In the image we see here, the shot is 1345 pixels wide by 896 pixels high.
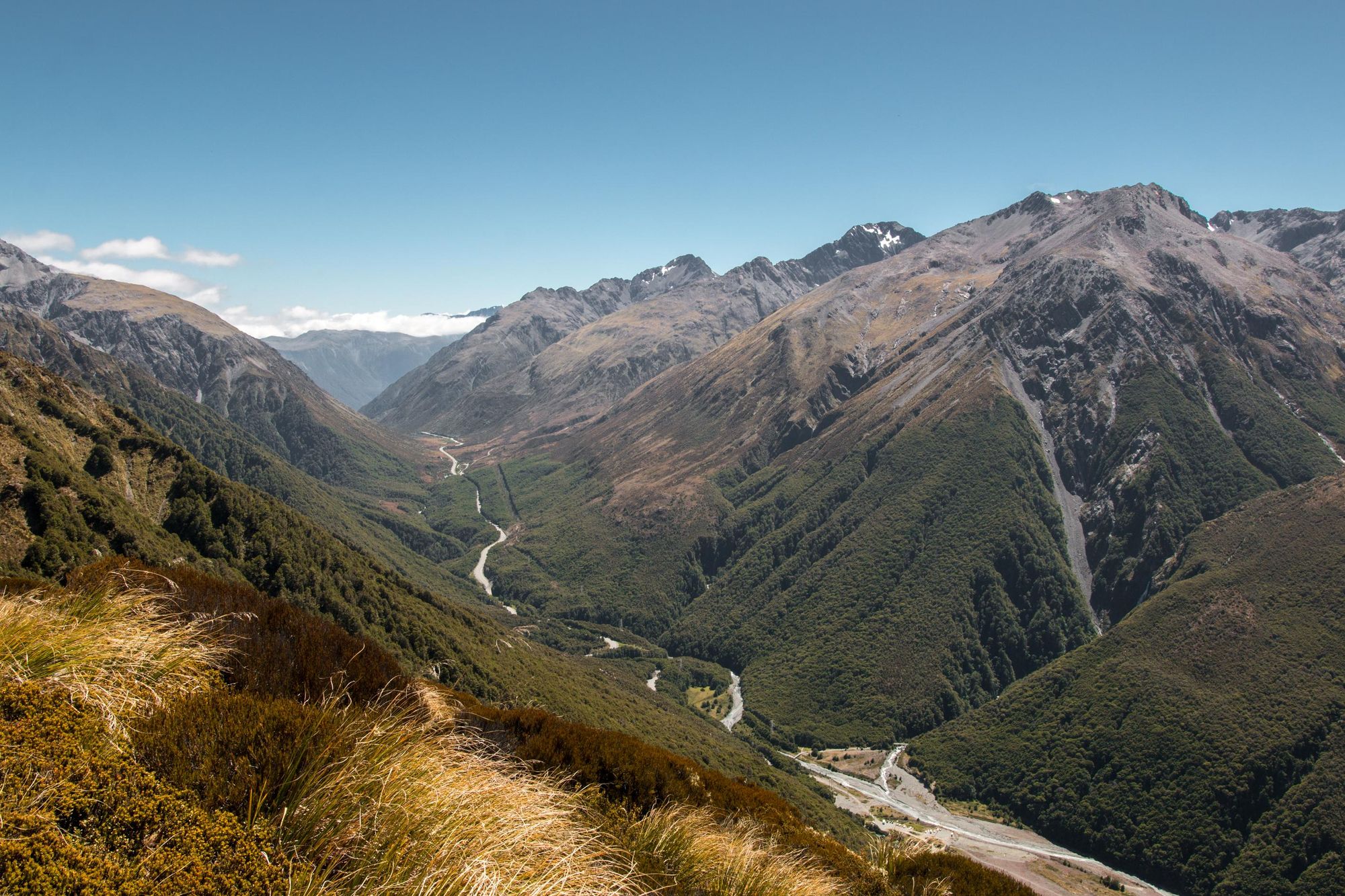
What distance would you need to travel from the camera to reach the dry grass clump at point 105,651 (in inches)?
453

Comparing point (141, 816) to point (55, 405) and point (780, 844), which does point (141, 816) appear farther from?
point (55, 405)

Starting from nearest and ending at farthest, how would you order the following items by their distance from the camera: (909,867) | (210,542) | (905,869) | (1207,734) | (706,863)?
(706,863)
(905,869)
(909,867)
(210,542)
(1207,734)

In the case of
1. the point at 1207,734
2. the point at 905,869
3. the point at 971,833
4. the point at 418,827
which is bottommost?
the point at 971,833

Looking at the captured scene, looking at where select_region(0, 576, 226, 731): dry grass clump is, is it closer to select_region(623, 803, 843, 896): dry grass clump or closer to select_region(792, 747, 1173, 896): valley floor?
select_region(623, 803, 843, 896): dry grass clump

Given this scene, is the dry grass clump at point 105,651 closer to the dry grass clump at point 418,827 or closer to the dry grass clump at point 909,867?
the dry grass clump at point 418,827

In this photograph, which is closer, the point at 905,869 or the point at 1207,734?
the point at 905,869

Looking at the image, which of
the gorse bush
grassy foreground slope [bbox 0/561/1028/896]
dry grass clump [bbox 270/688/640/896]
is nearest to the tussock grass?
grassy foreground slope [bbox 0/561/1028/896]

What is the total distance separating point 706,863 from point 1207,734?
7437 inches

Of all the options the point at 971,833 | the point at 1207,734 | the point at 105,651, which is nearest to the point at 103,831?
the point at 105,651

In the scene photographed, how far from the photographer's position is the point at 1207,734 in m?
154

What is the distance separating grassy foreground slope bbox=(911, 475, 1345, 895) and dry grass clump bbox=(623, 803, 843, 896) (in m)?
171

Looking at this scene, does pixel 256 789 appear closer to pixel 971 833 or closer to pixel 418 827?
pixel 418 827

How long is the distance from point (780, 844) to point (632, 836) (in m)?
8.79

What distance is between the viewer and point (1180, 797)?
150 m
